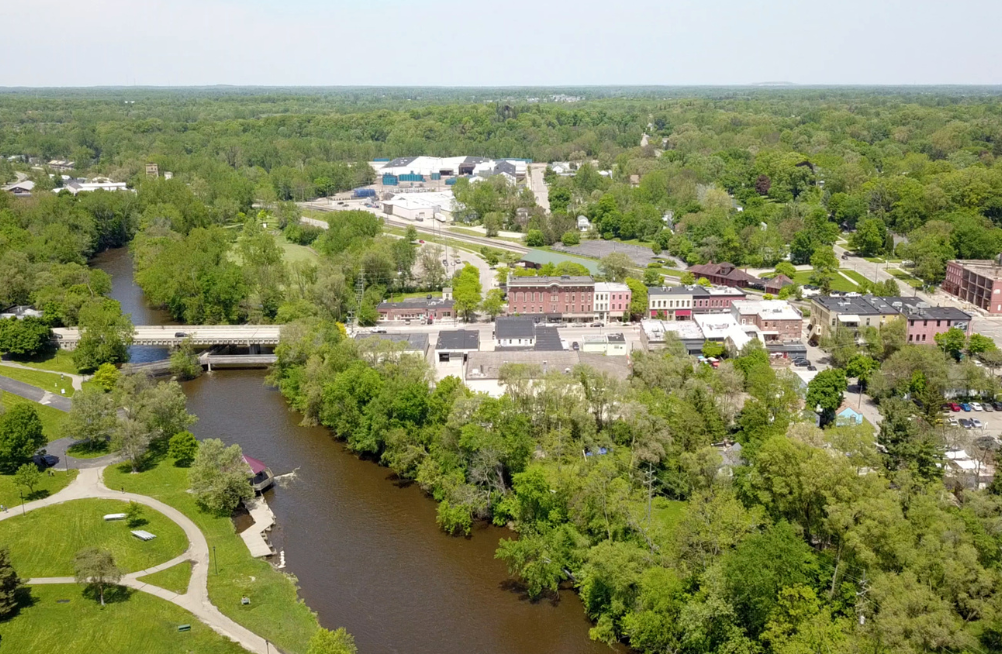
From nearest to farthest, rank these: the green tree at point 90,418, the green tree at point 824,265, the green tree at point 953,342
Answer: the green tree at point 90,418
the green tree at point 953,342
the green tree at point 824,265

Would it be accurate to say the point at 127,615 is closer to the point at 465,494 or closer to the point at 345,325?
the point at 465,494

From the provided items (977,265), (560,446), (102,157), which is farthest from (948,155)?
(102,157)

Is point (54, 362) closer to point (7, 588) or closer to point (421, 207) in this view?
point (7, 588)

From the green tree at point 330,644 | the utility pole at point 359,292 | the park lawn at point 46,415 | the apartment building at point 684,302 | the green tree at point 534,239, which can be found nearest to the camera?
the green tree at point 330,644

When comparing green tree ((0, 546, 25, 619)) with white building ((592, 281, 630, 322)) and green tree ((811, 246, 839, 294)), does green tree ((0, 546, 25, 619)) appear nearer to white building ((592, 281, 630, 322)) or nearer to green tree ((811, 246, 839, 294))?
white building ((592, 281, 630, 322))

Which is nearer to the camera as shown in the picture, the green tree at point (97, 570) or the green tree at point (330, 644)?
the green tree at point (330, 644)

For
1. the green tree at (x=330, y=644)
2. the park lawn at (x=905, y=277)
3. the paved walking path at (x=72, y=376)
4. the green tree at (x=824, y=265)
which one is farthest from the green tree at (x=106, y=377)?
the park lawn at (x=905, y=277)

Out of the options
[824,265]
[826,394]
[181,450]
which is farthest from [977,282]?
[181,450]

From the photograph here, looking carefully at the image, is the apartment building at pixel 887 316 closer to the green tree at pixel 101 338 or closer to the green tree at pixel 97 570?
the green tree at pixel 97 570
